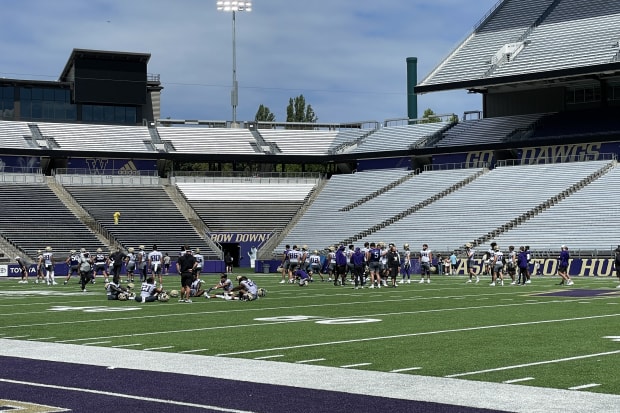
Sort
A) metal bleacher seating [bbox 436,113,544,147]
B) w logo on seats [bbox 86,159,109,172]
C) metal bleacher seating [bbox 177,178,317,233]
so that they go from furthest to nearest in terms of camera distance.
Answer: w logo on seats [bbox 86,159,109,172]
metal bleacher seating [bbox 177,178,317,233]
metal bleacher seating [bbox 436,113,544,147]

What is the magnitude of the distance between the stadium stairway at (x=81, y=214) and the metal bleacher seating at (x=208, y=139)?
9079 millimetres

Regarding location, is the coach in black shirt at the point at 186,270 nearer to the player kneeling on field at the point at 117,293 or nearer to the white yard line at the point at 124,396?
the player kneeling on field at the point at 117,293

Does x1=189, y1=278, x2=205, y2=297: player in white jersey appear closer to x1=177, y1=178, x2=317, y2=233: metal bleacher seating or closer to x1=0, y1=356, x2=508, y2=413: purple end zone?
x1=0, y1=356, x2=508, y2=413: purple end zone

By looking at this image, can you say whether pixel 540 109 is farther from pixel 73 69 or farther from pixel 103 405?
pixel 103 405

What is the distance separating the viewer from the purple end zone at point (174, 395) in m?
9.74

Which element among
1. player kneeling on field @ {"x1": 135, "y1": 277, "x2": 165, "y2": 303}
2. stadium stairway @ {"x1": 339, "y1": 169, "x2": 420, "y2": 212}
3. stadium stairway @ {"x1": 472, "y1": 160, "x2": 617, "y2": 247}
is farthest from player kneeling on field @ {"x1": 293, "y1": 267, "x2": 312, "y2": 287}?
stadium stairway @ {"x1": 339, "y1": 169, "x2": 420, "y2": 212}

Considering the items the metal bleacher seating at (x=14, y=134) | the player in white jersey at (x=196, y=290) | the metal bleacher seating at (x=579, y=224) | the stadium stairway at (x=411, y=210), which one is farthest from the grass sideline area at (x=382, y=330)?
the metal bleacher seating at (x=14, y=134)

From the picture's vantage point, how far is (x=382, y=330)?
17531 millimetres

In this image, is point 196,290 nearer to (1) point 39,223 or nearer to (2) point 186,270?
(2) point 186,270

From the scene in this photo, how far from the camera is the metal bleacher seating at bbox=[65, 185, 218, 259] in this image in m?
58.7

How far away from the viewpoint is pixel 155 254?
129ft

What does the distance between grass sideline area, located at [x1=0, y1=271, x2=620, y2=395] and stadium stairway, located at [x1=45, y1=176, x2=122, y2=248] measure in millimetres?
28315

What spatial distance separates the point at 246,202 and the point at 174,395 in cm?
5605

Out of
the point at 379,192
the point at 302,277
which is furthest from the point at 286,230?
the point at 302,277
